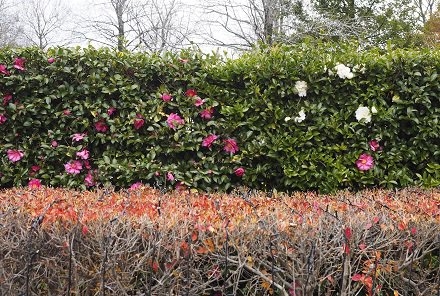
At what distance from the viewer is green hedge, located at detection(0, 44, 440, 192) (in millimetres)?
3932

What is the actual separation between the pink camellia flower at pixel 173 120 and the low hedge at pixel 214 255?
1804mm

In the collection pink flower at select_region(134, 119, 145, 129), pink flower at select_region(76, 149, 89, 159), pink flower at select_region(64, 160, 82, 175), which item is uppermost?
pink flower at select_region(134, 119, 145, 129)

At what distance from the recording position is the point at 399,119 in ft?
13.1

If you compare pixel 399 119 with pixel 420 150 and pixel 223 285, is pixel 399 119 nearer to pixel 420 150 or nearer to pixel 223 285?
pixel 420 150

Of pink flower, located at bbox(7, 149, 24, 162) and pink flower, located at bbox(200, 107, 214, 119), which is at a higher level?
pink flower, located at bbox(200, 107, 214, 119)

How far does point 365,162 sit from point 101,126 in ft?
7.65

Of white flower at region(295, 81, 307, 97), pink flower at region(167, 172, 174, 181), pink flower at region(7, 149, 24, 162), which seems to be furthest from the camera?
pink flower at region(7, 149, 24, 162)

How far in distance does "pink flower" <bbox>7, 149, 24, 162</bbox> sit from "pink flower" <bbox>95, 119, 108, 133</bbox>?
75 centimetres

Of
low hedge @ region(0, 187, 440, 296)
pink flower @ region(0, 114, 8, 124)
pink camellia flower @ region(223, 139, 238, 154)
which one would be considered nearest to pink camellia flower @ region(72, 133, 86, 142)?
pink flower @ region(0, 114, 8, 124)

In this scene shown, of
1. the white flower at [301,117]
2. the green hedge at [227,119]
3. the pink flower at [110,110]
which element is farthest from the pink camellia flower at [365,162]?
the pink flower at [110,110]

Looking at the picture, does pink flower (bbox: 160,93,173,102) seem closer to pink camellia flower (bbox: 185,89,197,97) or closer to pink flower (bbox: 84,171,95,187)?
pink camellia flower (bbox: 185,89,197,97)

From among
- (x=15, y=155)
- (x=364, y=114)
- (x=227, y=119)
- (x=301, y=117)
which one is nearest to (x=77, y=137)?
(x=15, y=155)

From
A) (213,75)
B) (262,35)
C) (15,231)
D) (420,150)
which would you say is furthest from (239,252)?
(262,35)

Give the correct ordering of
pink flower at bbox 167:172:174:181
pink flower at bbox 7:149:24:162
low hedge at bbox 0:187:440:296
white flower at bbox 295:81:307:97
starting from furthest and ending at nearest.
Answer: pink flower at bbox 7:149:24:162 < white flower at bbox 295:81:307:97 < pink flower at bbox 167:172:174:181 < low hedge at bbox 0:187:440:296
